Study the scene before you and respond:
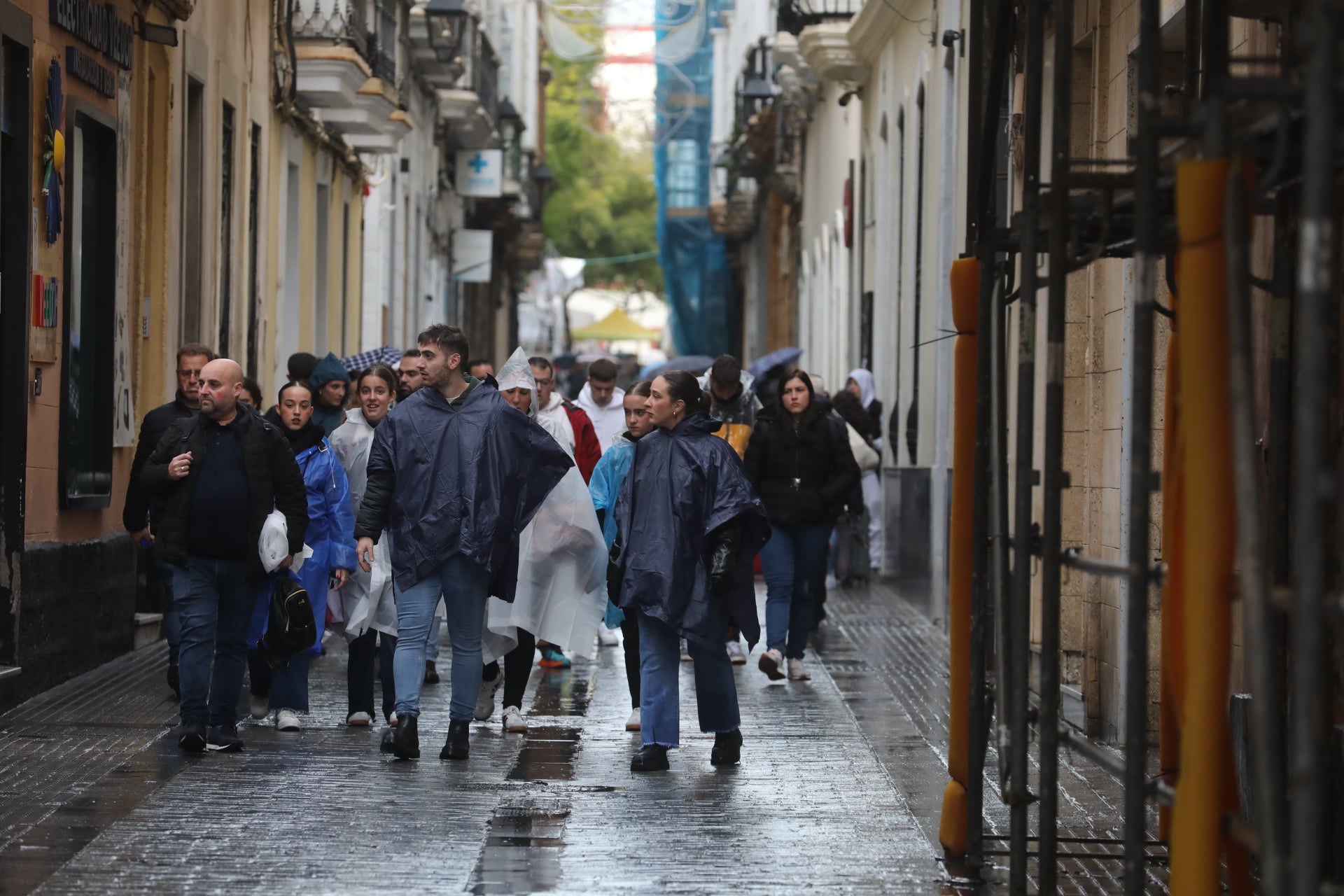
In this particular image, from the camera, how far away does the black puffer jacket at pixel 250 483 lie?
9.23 meters

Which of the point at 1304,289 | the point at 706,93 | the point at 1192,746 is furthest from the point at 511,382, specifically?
the point at 706,93

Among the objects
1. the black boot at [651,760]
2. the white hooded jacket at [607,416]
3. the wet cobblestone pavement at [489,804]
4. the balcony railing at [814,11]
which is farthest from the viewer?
the balcony railing at [814,11]

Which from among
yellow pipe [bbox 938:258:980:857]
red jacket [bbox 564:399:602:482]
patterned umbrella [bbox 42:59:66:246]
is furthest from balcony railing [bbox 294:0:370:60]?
yellow pipe [bbox 938:258:980:857]

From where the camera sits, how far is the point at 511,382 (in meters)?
11.2

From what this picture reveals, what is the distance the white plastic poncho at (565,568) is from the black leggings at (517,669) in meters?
0.06

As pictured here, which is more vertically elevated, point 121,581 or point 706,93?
point 706,93

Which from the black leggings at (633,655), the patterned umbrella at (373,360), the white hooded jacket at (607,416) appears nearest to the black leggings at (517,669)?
the black leggings at (633,655)

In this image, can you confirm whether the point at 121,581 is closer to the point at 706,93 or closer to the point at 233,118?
the point at 233,118

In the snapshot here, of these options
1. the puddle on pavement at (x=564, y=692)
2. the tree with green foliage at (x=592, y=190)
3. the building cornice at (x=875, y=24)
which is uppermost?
the tree with green foliage at (x=592, y=190)

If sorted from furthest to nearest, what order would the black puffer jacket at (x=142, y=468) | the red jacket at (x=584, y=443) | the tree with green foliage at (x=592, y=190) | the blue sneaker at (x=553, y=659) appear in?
the tree with green foliage at (x=592, y=190) → the red jacket at (x=584, y=443) → the blue sneaker at (x=553, y=659) → the black puffer jacket at (x=142, y=468)

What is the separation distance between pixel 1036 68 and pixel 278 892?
11.2 ft

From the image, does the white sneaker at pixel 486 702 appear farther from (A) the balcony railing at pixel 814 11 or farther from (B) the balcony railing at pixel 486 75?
(B) the balcony railing at pixel 486 75

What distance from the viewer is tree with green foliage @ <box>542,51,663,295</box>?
71.2m

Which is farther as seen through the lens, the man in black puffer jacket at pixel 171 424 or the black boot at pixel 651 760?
the man in black puffer jacket at pixel 171 424
